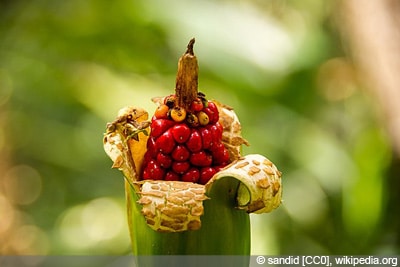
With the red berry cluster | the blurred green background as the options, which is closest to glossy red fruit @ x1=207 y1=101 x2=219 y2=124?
the red berry cluster

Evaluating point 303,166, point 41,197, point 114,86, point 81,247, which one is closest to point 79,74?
point 114,86

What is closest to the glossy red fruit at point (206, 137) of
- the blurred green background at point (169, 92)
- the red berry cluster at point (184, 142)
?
the red berry cluster at point (184, 142)

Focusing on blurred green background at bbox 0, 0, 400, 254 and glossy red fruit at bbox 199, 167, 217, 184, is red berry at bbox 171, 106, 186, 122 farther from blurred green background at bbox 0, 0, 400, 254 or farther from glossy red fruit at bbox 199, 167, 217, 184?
blurred green background at bbox 0, 0, 400, 254

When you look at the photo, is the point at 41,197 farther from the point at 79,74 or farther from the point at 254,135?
the point at 254,135

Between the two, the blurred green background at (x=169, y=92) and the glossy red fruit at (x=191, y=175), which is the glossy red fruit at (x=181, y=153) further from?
the blurred green background at (x=169, y=92)

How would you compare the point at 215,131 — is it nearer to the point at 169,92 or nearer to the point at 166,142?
the point at 166,142
